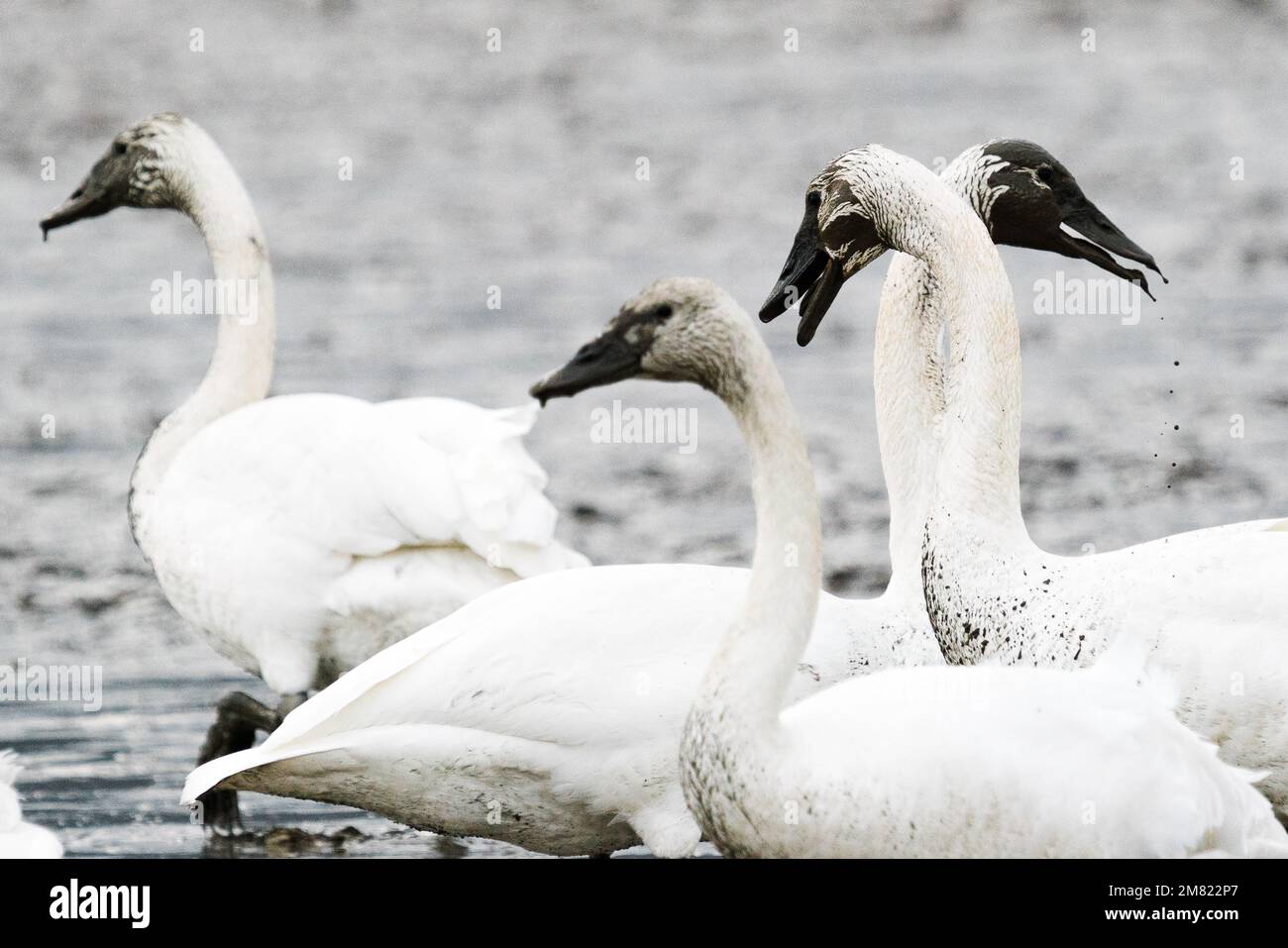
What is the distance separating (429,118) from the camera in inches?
755

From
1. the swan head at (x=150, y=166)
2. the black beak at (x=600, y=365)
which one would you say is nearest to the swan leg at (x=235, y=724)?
the swan head at (x=150, y=166)

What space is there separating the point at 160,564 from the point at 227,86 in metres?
12.8

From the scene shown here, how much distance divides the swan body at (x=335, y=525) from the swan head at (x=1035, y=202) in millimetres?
1629

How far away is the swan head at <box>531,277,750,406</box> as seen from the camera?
4.68m

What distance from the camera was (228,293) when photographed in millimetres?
8852

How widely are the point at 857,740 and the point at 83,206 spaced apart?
5.49 m

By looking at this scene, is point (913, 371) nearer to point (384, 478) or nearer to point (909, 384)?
point (909, 384)

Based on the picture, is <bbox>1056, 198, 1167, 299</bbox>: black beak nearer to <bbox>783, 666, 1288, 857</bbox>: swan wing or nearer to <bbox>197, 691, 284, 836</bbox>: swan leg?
<bbox>783, 666, 1288, 857</bbox>: swan wing

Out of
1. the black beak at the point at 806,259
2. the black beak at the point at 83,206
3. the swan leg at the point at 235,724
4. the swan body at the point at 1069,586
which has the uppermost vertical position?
A: the black beak at the point at 83,206

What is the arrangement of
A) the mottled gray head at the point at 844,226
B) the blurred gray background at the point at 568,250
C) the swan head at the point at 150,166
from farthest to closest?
the blurred gray background at the point at 568,250 → the swan head at the point at 150,166 → the mottled gray head at the point at 844,226

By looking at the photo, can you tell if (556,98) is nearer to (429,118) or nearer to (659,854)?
(429,118)

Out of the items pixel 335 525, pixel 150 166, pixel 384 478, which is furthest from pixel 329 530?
pixel 150 166

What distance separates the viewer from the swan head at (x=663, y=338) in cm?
468

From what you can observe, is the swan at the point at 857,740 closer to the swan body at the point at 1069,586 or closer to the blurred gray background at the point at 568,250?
the swan body at the point at 1069,586
